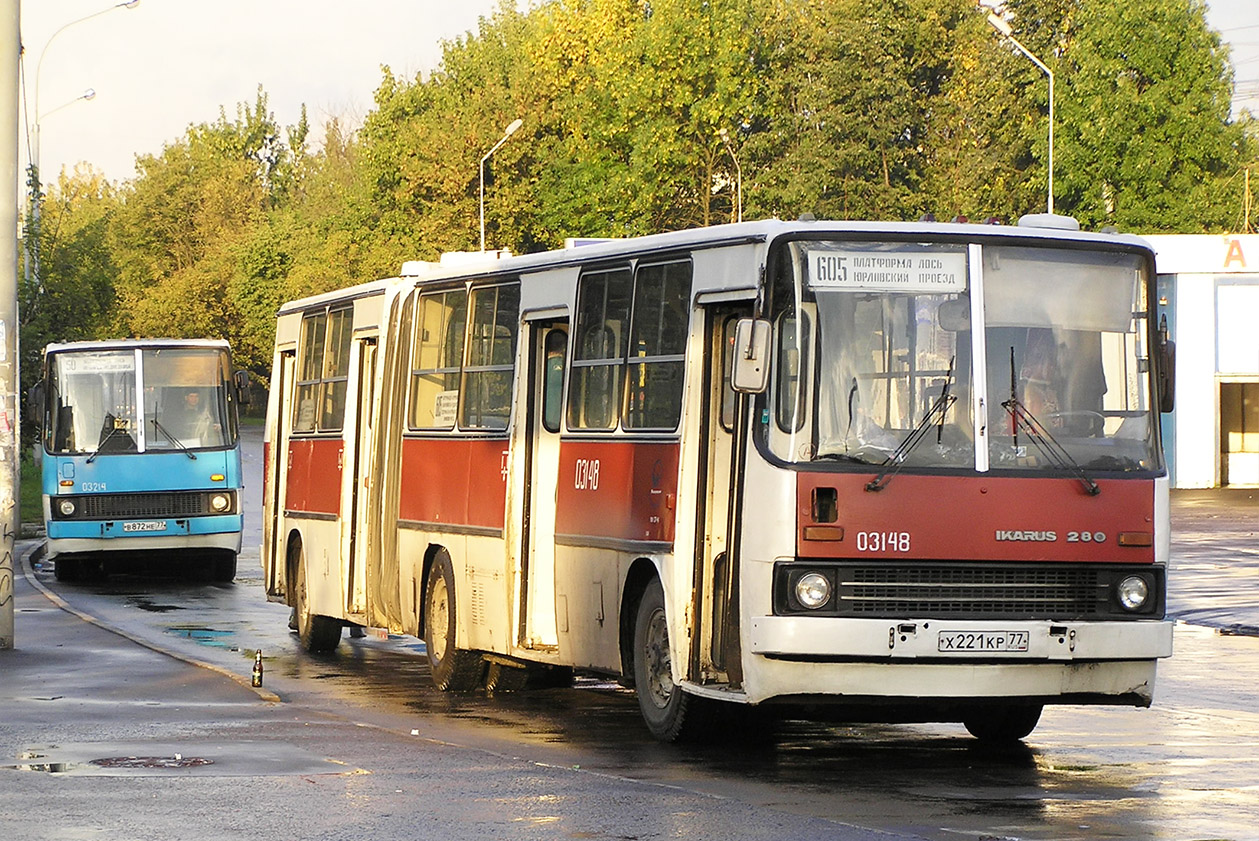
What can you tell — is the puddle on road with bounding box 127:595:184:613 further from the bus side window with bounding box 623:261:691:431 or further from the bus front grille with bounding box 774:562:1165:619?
the bus front grille with bounding box 774:562:1165:619

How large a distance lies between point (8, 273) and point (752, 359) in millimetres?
8272

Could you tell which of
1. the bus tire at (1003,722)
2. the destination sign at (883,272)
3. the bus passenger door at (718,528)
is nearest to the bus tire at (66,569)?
the bus passenger door at (718,528)

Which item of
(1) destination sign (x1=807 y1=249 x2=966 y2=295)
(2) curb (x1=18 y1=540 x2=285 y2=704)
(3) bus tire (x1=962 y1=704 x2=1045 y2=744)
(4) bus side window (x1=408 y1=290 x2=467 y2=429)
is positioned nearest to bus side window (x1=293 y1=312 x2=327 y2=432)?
(2) curb (x1=18 y1=540 x2=285 y2=704)

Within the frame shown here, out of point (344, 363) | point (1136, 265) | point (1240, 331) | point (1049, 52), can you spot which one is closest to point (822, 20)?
point (1049, 52)

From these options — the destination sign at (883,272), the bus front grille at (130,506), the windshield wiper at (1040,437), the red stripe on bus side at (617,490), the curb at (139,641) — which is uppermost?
the destination sign at (883,272)

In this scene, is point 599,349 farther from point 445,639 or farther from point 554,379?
point 445,639

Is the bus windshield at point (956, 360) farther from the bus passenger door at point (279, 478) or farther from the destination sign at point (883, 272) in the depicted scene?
the bus passenger door at point (279, 478)

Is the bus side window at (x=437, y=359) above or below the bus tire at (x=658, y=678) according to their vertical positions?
above

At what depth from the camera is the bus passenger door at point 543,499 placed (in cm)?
1493

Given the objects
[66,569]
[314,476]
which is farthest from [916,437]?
[66,569]

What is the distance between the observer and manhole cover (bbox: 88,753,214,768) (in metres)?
11.4

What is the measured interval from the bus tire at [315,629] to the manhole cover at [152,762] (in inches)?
310

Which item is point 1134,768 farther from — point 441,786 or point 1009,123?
point 1009,123

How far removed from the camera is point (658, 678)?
42.9ft
